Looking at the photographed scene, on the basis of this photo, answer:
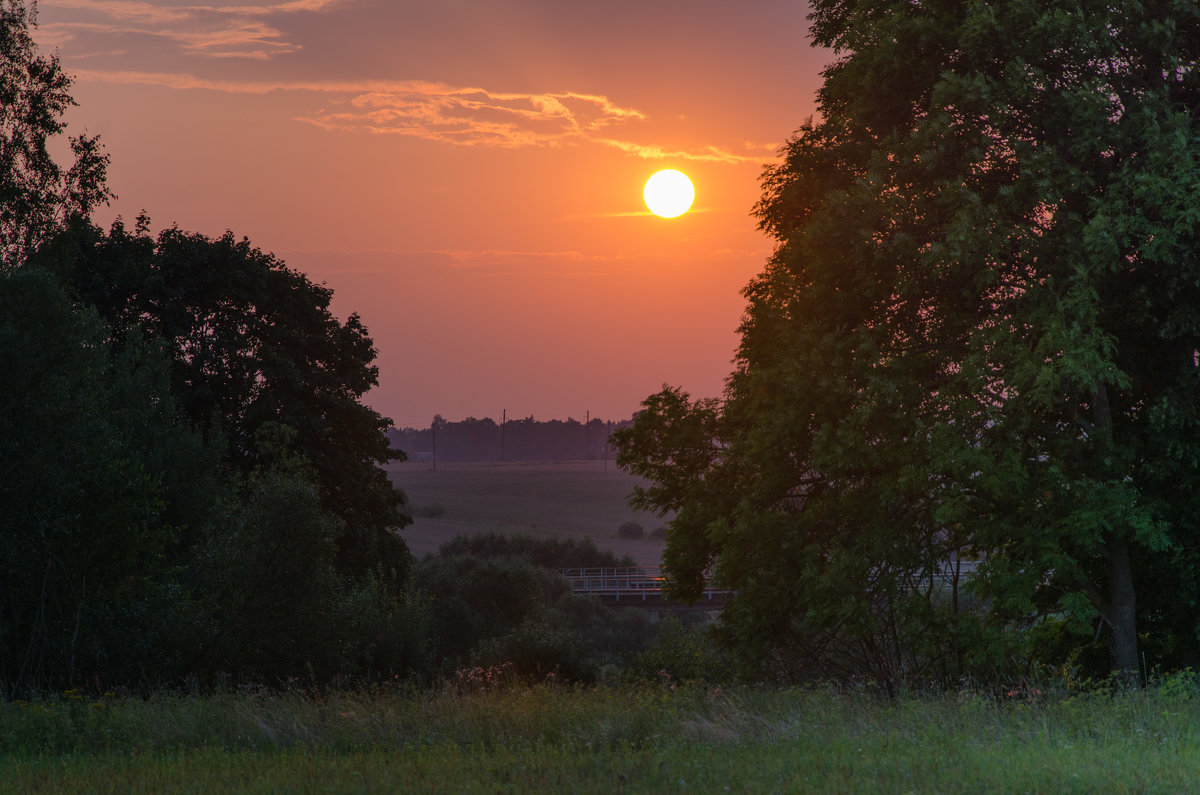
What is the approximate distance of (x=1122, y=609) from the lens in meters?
18.2

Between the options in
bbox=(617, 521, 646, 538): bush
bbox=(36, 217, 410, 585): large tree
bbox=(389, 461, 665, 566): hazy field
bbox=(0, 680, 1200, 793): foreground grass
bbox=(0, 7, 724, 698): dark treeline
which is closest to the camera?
bbox=(0, 680, 1200, 793): foreground grass

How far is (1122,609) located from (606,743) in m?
11.5

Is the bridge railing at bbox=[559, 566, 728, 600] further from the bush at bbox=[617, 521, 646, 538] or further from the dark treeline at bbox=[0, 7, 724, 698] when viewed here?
the bush at bbox=[617, 521, 646, 538]

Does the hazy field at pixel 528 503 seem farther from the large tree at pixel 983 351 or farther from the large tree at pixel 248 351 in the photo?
the large tree at pixel 983 351

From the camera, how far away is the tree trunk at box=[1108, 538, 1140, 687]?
59.4ft

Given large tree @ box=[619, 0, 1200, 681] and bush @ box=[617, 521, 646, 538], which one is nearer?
large tree @ box=[619, 0, 1200, 681]

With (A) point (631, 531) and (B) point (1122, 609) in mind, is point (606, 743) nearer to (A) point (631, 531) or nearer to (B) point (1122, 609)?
(B) point (1122, 609)

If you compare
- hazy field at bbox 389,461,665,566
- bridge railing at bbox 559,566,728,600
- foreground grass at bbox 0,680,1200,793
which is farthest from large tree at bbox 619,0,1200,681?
hazy field at bbox 389,461,665,566

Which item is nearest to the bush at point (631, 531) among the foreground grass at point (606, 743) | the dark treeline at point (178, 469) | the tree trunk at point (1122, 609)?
the dark treeline at point (178, 469)

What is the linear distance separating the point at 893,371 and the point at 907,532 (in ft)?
9.59

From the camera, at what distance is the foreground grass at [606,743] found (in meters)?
9.12

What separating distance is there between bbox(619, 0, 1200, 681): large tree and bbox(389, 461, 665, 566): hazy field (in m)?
69.4

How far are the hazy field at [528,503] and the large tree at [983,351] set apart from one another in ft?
228

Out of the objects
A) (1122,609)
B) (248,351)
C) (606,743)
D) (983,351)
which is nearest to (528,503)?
(248,351)
